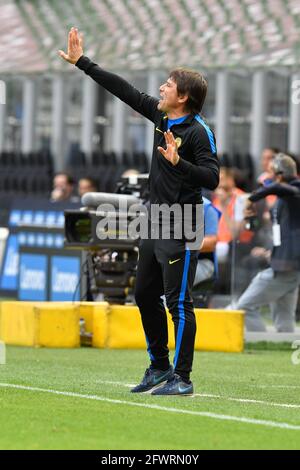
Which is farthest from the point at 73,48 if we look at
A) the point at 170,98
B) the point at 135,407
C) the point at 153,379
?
the point at 135,407

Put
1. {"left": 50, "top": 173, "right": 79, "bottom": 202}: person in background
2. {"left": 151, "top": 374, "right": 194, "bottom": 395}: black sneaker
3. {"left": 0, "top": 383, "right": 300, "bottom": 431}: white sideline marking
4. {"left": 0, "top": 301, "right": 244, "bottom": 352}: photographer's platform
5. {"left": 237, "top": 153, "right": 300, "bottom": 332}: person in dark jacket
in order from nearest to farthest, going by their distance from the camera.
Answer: {"left": 0, "top": 383, "right": 300, "bottom": 431}: white sideline marking < {"left": 151, "top": 374, "right": 194, "bottom": 395}: black sneaker < {"left": 0, "top": 301, "right": 244, "bottom": 352}: photographer's platform < {"left": 237, "top": 153, "right": 300, "bottom": 332}: person in dark jacket < {"left": 50, "top": 173, "right": 79, "bottom": 202}: person in background

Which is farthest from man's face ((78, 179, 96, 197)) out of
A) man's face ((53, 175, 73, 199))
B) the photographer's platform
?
the photographer's platform

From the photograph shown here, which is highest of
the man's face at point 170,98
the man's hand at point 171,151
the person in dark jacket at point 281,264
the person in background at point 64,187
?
the man's face at point 170,98

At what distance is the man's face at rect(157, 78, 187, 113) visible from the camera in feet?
30.5

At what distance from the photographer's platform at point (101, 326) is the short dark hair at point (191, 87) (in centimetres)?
473

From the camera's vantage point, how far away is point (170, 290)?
9.32 metres

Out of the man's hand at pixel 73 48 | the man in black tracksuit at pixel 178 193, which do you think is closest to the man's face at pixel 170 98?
the man in black tracksuit at pixel 178 193

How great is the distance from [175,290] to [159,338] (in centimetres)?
46

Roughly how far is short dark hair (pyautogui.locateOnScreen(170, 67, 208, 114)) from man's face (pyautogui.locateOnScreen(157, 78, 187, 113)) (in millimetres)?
28

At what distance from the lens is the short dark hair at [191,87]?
9297 millimetres

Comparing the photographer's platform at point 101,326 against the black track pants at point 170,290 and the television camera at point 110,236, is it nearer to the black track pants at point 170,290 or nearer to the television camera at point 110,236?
the television camera at point 110,236

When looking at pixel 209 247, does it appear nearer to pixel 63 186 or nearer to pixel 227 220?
pixel 227 220

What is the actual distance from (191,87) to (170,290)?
134cm

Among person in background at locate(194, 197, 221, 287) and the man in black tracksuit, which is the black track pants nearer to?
the man in black tracksuit
